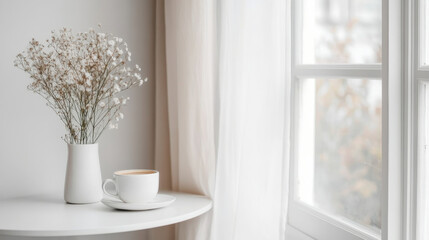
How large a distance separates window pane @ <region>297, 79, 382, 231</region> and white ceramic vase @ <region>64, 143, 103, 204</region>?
633 mm

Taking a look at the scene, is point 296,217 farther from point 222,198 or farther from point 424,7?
point 424,7

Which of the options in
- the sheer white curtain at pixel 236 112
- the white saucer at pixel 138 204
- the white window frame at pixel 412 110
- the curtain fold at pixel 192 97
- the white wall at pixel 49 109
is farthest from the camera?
the white wall at pixel 49 109

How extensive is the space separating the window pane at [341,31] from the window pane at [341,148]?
2.7 inches

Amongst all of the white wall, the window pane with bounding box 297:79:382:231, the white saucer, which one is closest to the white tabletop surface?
the white saucer

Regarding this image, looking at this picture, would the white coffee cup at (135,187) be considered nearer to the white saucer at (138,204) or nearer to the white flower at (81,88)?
the white saucer at (138,204)

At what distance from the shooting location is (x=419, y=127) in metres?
1.17

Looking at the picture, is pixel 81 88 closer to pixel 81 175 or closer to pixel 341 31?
pixel 81 175

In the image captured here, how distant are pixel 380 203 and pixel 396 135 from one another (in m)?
0.21

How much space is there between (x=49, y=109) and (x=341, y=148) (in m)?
1.00

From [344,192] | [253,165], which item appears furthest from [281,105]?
[344,192]

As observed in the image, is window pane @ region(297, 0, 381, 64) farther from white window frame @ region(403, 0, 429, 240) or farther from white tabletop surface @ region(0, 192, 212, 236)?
white tabletop surface @ region(0, 192, 212, 236)

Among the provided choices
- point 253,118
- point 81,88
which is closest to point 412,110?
point 253,118

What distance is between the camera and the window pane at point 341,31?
1336 millimetres

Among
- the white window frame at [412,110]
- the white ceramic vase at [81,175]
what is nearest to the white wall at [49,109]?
the white ceramic vase at [81,175]
